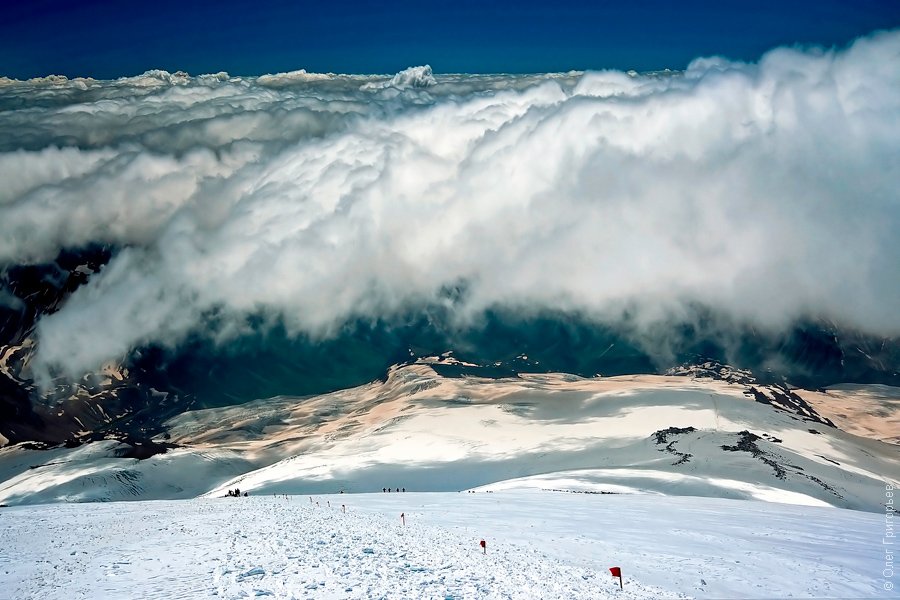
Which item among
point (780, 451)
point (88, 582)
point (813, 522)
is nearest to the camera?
point (88, 582)

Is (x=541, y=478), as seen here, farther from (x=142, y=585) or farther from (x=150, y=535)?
(x=142, y=585)

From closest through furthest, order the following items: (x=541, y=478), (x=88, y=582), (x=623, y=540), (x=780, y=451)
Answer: (x=88, y=582) < (x=623, y=540) < (x=541, y=478) < (x=780, y=451)

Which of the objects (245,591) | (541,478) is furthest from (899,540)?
(541,478)

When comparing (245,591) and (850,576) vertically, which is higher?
(245,591)

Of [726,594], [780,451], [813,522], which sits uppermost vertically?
[726,594]

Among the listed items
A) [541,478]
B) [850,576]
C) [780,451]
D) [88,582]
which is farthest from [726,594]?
[780,451]

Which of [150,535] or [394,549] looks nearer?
[394,549]
